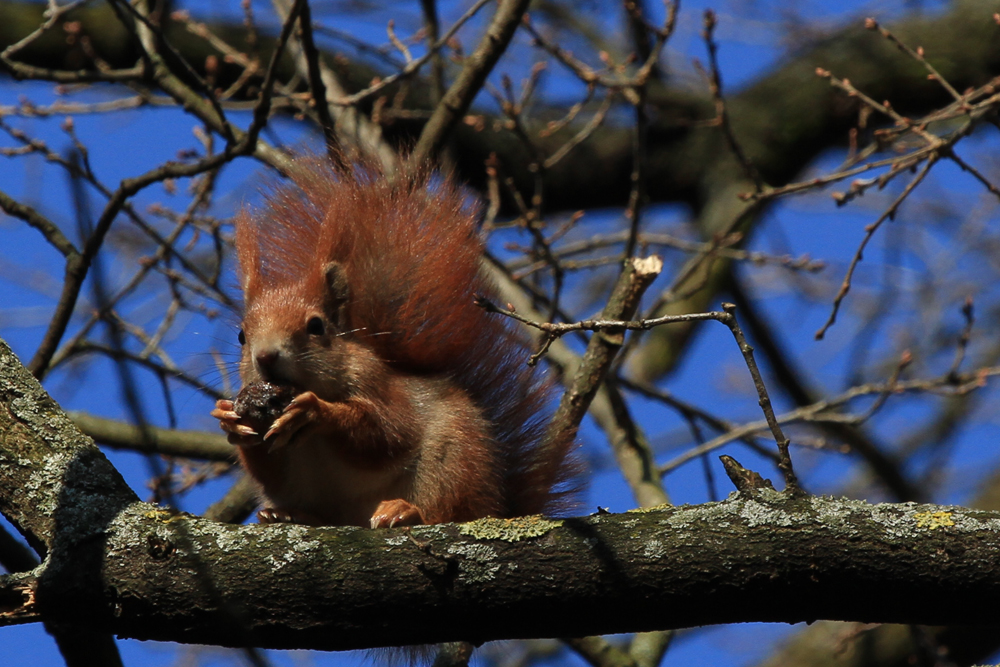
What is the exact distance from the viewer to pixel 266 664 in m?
1.46

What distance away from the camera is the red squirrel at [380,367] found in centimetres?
277

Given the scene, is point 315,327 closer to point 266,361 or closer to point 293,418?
point 266,361

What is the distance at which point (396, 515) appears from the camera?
260 cm

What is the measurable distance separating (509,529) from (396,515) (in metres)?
0.57

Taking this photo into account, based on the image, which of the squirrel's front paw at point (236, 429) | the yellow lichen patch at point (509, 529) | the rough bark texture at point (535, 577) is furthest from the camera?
the squirrel's front paw at point (236, 429)

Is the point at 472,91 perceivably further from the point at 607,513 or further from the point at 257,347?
the point at 607,513

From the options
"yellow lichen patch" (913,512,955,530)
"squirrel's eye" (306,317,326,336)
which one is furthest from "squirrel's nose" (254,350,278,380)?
"yellow lichen patch" (913,512,955,530)

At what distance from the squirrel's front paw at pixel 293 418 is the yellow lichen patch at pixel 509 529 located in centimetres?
65

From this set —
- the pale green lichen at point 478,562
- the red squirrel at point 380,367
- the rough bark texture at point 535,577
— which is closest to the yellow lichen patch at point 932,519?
the rough bark texture at point 535,577

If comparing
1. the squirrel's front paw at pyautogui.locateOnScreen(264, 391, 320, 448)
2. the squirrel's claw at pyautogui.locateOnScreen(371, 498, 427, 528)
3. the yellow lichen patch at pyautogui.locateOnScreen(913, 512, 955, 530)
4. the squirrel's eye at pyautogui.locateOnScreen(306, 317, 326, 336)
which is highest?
the squirrel's eye at pyautogui.locateOnScreen(306, 317, 326, 336)

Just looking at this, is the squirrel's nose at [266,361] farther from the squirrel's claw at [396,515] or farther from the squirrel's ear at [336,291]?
the squirrel's claw at [396,515]

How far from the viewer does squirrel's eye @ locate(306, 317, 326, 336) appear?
2.85m

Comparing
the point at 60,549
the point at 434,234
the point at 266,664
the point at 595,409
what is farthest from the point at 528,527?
the point at 595,409

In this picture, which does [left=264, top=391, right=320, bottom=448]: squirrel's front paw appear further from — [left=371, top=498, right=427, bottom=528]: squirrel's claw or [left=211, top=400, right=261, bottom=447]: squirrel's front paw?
[left=371, top=498, right=427, bottom=528]: squirrel's claw
